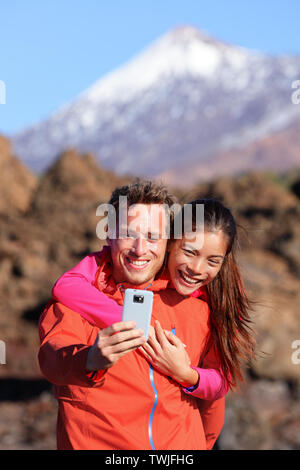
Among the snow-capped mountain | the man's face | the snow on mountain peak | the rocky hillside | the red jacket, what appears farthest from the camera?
the snow on mountain peak

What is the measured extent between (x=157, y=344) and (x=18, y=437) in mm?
4297

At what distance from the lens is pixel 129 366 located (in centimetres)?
192

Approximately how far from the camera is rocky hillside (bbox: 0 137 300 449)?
5.79 metres

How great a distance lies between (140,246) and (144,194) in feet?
0.67

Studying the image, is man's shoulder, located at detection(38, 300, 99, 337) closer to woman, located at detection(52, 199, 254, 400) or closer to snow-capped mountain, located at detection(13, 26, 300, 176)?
woman, located at detection(52, 199, 254, 400)

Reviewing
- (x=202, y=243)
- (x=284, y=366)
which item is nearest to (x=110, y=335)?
(x=202, y=243)

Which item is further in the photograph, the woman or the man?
the woman

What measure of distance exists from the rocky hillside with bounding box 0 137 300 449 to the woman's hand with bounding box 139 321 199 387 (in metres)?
2.35

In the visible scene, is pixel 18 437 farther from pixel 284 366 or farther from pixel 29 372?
pixel 284 366

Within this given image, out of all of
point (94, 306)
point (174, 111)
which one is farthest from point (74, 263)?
point (174, 111)

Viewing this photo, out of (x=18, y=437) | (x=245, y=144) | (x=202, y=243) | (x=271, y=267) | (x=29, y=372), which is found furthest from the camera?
(x=245, y=144)

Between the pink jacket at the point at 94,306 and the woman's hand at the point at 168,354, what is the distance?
0.06 m

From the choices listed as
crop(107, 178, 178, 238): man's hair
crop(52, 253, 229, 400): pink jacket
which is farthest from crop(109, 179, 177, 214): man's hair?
crop(52, 253, 229, 400): pink jacket

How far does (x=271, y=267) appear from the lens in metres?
8.00
